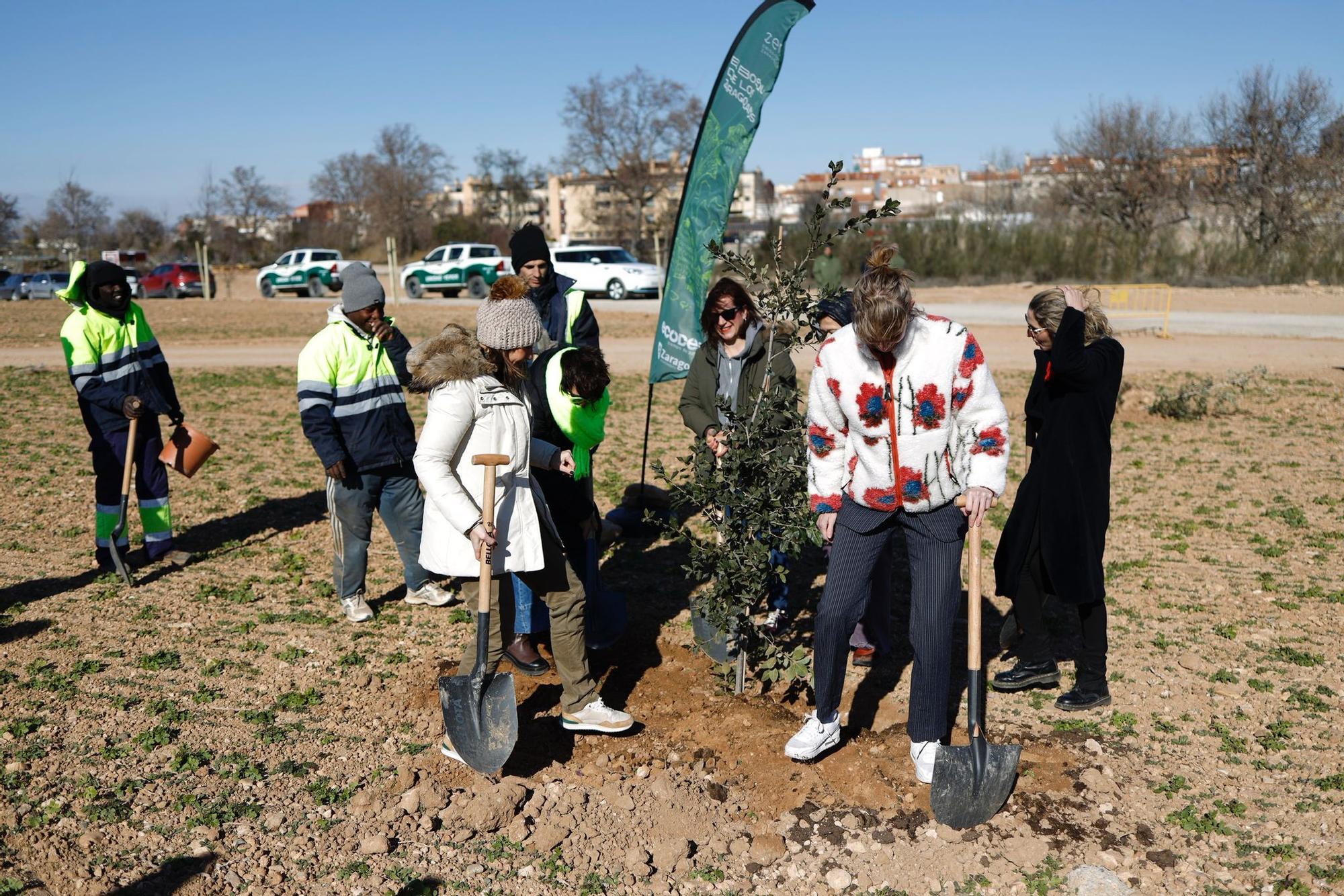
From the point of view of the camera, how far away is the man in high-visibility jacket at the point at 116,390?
233 inches

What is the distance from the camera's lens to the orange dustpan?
246 inches

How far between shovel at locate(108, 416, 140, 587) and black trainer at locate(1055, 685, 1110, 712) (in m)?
4.91

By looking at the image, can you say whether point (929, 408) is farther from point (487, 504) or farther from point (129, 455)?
point (129, 455)

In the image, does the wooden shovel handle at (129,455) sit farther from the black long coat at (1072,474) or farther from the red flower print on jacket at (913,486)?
the black long coat at (1072,474)

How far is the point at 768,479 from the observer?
4.24 metres

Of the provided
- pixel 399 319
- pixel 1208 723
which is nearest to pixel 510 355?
pixel 1208 723

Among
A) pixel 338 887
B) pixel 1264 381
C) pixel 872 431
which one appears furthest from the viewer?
pixel 1264 381

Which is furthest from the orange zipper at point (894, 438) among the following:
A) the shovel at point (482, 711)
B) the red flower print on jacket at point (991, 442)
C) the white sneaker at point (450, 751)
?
the white sneaker at point (450, 751)

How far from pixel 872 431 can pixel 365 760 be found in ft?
7.40

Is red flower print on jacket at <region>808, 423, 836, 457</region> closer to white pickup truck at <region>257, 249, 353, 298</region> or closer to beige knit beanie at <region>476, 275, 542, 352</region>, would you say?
beige knit beanie at <region>476, 275, 542, 352</region>

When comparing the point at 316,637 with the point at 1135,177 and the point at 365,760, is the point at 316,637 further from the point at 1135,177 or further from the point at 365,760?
the point at 1135,177

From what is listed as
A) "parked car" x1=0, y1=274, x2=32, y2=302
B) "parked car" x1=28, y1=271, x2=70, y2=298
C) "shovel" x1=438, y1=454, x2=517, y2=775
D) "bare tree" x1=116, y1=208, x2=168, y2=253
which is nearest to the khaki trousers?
"shovel" x1=438, y1=454, x2=517, y2=775

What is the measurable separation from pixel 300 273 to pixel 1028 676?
31.2 m

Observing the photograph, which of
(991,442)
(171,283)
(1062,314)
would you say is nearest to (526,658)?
(991,442)
